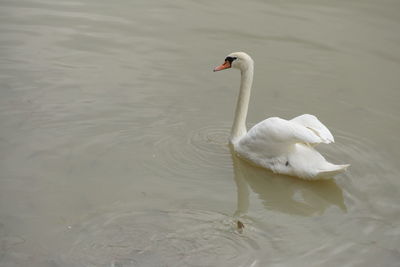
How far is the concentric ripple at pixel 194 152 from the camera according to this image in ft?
20.4

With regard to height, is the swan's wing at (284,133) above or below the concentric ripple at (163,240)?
above

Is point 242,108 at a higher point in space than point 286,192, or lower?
higher

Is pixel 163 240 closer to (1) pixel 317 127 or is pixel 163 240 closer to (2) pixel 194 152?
(2) pixel 194 152

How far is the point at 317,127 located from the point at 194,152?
45.4 inches

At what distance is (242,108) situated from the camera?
6723 mm

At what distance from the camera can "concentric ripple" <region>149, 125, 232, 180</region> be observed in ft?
20.4

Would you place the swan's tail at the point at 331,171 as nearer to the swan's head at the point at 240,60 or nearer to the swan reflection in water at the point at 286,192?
the swan reflection in water at the point at 286,192

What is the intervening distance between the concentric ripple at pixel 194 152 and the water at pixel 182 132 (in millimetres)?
18

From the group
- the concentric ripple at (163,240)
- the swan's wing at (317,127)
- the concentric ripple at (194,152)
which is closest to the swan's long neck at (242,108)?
the concentric ripple at (194,152)

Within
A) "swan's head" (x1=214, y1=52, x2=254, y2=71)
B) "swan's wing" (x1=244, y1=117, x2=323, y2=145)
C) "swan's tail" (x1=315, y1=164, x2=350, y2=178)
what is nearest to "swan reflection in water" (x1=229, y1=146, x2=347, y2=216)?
"swan's tail" (x1=315, y1=164, x2=350, y2=178)

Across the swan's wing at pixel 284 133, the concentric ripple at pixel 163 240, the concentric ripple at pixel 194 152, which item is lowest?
the concentric ripple at pixel 163 240

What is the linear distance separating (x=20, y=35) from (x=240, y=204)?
425 cm

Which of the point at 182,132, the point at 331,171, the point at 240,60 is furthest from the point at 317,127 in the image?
the point at 182,132

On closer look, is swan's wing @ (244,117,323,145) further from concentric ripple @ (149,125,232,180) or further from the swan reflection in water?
concentric ripple @ (149,125,232,180)
